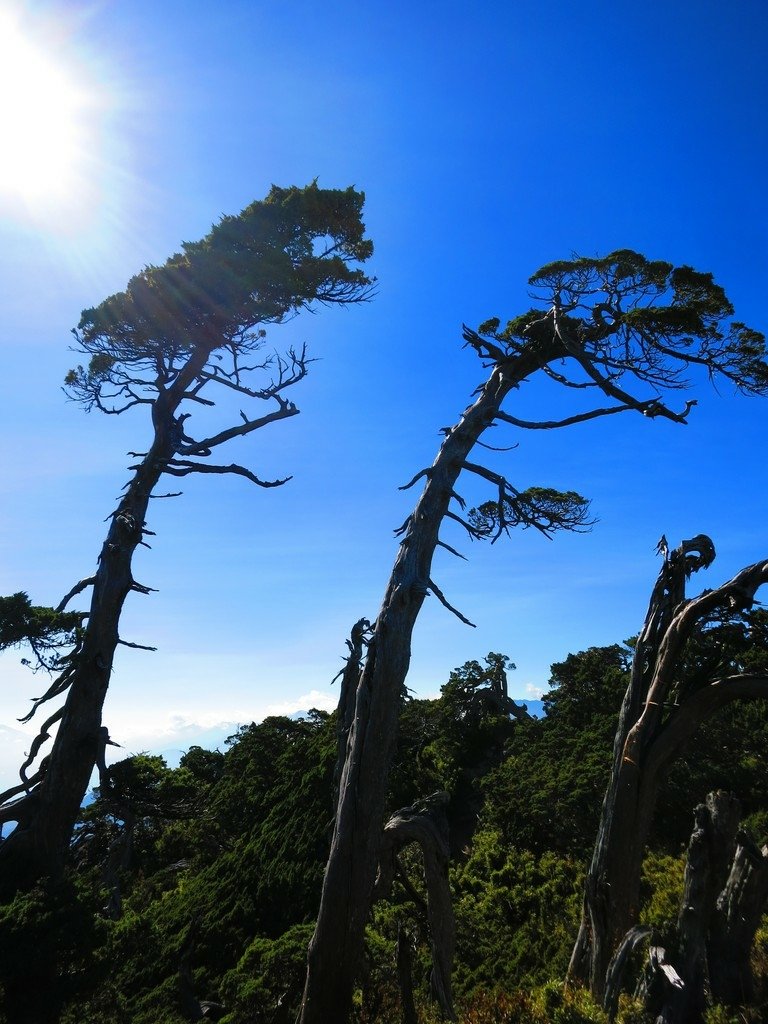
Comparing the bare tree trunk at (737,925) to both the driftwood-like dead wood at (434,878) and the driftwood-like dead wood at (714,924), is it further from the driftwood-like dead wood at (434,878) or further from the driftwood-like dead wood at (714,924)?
the driftwood-like dead wood at (434,878)

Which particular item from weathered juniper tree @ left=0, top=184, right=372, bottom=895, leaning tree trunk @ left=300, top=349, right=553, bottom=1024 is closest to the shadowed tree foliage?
weathered juniper tree @ left=0, top=184, right=372, bottom=895

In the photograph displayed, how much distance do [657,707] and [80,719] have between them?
8653 millimetres

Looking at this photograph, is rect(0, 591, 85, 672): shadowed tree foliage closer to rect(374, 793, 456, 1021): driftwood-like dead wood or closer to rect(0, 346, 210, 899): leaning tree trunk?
rect(0, 346, 210, 899): leaning tree trunk

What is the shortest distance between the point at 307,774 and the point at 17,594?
10.5 meters

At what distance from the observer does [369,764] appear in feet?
19.8

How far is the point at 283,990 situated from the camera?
339 inches

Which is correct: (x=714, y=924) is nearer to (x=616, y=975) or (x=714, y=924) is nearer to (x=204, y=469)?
(x=616, y=975)

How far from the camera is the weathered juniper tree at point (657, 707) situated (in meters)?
7.30

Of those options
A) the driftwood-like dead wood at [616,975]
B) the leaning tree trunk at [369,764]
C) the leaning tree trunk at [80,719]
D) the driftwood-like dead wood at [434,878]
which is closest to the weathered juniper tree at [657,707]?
the driftwood-like dead wood at [616,975]

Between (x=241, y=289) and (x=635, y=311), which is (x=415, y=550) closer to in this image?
(x=635, y=311)

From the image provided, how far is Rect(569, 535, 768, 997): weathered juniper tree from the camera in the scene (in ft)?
24.0

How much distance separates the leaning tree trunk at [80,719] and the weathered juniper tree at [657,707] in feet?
24.3

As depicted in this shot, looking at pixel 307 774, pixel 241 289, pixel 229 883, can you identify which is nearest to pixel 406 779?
pixel 307 774

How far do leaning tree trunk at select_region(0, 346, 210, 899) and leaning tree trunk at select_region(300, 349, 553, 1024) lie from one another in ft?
16.8
